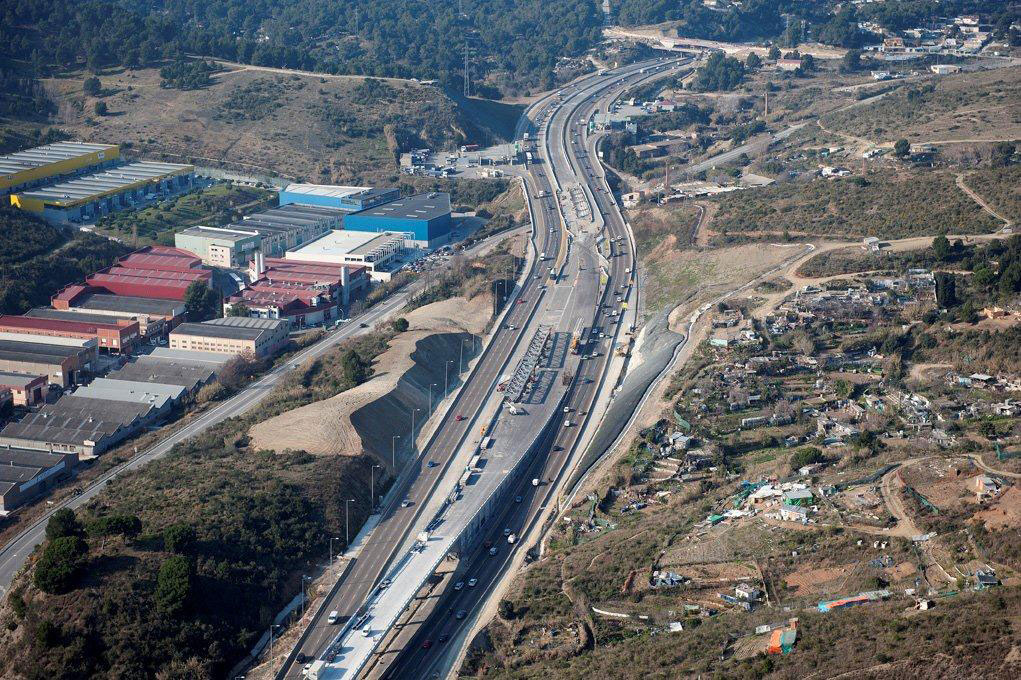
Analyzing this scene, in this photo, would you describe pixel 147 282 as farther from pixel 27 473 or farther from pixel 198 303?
pixel 27 473

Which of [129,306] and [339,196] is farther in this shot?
[339,196]

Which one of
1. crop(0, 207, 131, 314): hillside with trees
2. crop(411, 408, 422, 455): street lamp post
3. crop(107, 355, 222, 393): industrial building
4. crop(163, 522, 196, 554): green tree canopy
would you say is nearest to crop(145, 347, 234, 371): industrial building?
crop(107, 355, 222, 393): industrial building

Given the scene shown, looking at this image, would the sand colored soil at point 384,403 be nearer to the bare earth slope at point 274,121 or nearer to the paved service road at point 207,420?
the paved service road at point 207,420

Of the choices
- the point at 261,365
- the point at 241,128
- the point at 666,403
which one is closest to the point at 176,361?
the point at 261,365

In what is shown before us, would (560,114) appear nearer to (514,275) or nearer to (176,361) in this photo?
(514,275)

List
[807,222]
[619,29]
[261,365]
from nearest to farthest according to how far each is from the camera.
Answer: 1. [261,365]
2. [807,222]
3. [619,29]

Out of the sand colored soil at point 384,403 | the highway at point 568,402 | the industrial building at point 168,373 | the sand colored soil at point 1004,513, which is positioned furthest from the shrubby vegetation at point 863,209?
the sand colored soil at point 1004,513

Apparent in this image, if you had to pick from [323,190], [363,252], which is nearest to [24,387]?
[363,252]
